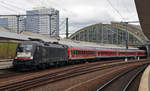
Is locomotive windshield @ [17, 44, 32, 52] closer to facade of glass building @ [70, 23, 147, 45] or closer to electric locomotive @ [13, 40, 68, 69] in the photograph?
electric locomotive @ [13, 40, 68, 69]

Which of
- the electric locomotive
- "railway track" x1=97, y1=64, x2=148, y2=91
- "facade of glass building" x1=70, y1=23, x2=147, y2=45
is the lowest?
"railway track" x1=97, y1=64, x2=148, y2=91

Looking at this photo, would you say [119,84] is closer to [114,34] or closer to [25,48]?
[25,48]

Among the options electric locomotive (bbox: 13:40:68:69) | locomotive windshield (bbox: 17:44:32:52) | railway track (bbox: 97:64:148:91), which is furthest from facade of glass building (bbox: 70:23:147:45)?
railway track (bbox: 97:64:148:91)

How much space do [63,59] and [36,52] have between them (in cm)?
802

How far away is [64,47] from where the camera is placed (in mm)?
27719

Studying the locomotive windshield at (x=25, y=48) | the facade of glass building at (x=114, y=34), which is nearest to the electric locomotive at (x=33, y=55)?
the locomotive windshield at (x=25, y=48)

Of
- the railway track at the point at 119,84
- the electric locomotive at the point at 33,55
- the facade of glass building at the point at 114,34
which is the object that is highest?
the facade of glass building at the point at 114,34

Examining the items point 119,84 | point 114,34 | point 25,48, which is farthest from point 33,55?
point 114,34

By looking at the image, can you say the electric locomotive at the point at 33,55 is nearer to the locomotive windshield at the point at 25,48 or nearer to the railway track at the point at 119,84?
the locomotive windshield at the point at 25,48

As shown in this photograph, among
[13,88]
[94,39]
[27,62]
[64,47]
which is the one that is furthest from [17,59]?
[94,39]

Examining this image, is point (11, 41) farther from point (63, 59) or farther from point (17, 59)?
point (17, 59)

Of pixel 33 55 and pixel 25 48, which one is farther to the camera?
pixel 25 48

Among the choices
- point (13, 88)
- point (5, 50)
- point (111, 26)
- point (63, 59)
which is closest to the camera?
point (13, 88)

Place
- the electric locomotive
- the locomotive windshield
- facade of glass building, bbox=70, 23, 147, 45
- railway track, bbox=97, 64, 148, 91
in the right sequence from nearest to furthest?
railway track, bbox=97, 64, 148, 91, the electric locomotive, the locomotive windshield, facade of glass building, bbox=70, 23, 147, 45
